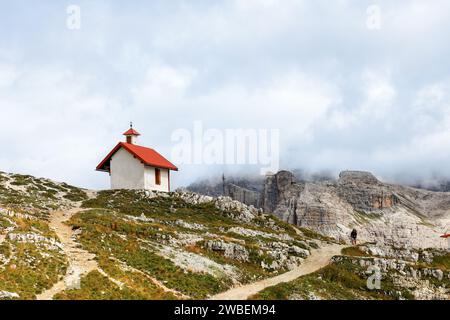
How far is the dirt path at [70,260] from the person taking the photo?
32.5m

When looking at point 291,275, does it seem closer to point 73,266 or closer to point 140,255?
point 140,255

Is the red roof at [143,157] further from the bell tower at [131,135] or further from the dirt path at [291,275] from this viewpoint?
the dirt path at [291,275]

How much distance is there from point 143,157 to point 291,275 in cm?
3807

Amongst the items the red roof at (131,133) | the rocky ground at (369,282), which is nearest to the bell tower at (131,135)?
the red roof at (131,133)

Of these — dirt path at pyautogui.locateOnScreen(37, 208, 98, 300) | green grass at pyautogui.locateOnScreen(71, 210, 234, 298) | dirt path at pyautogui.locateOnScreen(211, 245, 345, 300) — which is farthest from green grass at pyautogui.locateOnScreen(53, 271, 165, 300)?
dirt path at pyautogui.locateOnScreen(211, 245, 345, 300)

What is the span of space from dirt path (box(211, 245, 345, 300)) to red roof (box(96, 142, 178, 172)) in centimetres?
2959

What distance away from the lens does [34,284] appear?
3192 centimetres

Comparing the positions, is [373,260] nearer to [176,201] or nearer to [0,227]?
[176,201]

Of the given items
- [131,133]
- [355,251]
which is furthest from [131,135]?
[355,251]

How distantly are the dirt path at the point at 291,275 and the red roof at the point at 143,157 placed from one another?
29589mm
